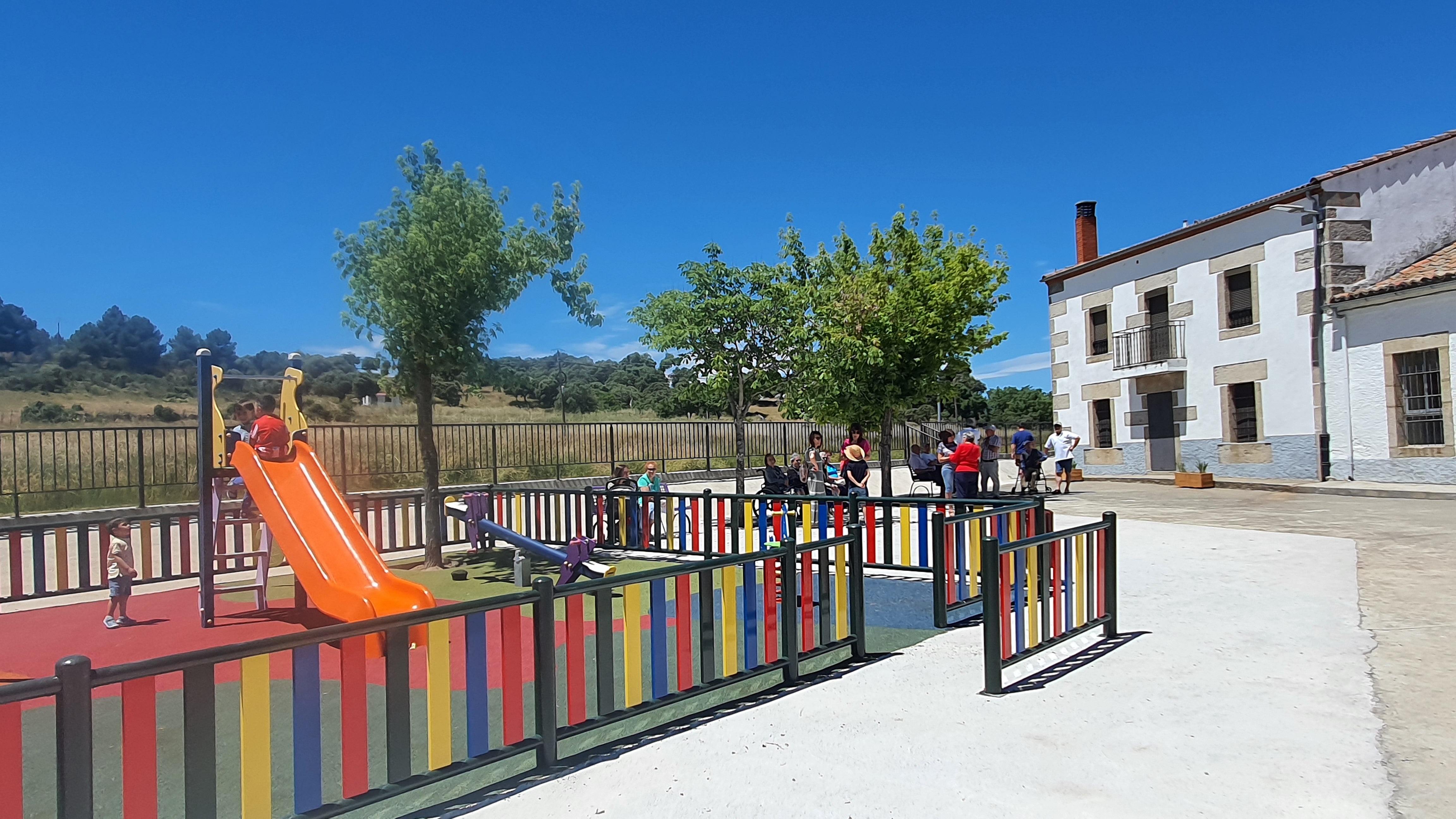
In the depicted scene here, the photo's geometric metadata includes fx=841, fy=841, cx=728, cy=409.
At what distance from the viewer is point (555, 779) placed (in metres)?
4.02

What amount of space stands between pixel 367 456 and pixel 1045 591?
18.9 m

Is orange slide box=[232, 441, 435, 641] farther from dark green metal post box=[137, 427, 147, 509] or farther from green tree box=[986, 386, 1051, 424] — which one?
green tree box=[986, 386, 1051, 424]

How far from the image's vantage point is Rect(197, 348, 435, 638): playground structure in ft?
24.9

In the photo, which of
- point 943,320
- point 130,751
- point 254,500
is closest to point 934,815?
point 130,751

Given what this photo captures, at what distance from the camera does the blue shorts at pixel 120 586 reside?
8414 millimetres

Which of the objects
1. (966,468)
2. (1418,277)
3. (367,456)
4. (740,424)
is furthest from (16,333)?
(1418,277)

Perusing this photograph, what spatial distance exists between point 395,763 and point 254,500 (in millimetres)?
6114

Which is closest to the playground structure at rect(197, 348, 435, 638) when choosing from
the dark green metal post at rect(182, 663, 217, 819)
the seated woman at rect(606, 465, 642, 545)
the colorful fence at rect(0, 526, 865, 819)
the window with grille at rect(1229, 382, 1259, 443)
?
the colorful fence at rect(0, 526, 865, 819)

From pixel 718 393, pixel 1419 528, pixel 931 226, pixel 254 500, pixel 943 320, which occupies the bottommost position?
pixel 1419 528

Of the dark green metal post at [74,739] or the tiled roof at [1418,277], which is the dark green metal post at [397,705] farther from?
the tiled roof at [1418,277]

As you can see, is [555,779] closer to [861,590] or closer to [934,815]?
[934,815]

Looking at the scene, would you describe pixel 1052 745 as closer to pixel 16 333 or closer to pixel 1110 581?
pixel 1110 581

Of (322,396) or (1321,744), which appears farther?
(322,396)

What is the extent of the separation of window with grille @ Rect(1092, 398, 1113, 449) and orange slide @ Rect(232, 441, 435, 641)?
2508cm
